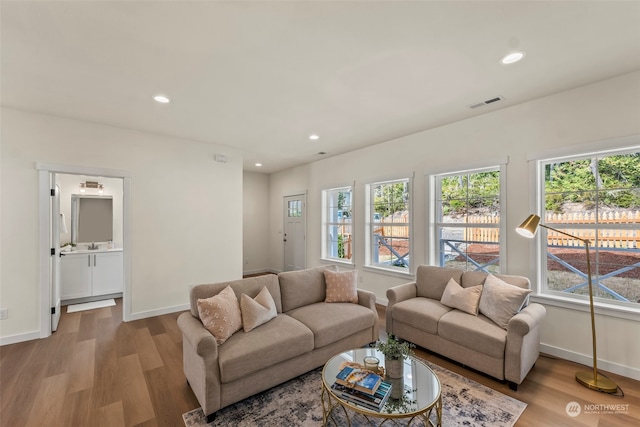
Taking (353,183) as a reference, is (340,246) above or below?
below

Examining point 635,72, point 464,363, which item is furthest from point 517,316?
point 635,72

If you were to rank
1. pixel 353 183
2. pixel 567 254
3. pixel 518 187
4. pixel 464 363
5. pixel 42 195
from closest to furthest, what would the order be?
pixel 464 363
pixel 567 254
pixel 518 187
pixel 42 195
pixel 353 183

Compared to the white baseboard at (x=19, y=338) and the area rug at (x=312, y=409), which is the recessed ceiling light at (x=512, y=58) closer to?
the area rug at (x=312, y=409)

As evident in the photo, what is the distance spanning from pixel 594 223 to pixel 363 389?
2909 millimetres

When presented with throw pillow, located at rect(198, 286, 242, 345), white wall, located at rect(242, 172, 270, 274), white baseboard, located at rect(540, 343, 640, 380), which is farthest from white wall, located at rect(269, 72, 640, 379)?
white wall, located at rect(242, 172, 270, 274)

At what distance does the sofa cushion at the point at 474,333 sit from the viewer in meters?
2.35

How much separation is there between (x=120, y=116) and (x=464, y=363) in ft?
15.7

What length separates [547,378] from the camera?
245cm

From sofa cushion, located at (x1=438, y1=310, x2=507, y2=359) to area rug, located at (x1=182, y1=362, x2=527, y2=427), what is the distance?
314mm

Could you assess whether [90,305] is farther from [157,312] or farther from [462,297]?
[462,297]

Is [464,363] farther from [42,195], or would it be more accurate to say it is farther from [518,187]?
[42,195]

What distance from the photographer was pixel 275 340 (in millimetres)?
2205

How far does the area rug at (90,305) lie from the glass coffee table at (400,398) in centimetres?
450

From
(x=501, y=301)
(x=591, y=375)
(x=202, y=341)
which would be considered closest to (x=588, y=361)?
(x=591, y=375)
